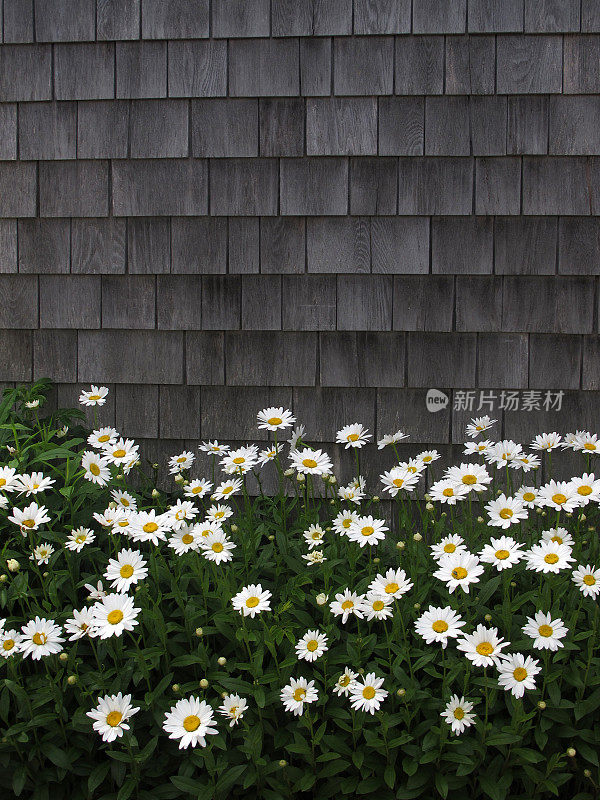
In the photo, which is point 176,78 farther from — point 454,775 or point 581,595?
point 454,775

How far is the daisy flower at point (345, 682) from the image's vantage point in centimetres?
155

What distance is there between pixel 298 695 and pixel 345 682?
12 centimetres

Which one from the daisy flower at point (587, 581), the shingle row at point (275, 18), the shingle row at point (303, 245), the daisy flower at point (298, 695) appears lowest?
the daisy flower at point (298, 695)

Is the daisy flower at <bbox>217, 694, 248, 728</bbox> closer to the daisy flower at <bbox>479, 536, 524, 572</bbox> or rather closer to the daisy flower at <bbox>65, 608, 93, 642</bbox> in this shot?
the daisy flower at <bbox>65, 608, 93, 642</bbox>

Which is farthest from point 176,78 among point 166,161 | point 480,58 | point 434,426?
point 434,426

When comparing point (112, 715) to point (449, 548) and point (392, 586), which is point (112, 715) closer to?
point (392, 586)

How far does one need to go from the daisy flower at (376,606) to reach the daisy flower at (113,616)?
55 centimetres

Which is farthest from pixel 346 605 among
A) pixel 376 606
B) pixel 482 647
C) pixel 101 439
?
pixel 101 439

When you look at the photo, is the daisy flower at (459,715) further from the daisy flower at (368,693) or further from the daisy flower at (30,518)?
the daisy flower at (30,518)

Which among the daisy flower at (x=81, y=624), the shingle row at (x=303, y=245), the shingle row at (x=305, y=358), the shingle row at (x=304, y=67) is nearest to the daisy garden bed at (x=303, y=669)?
the daisy flower at (x=81, y=624)

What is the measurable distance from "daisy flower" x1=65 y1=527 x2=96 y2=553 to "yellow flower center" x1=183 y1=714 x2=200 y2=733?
600mm

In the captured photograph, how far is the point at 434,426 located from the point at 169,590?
1322 millimetres

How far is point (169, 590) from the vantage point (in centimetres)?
197

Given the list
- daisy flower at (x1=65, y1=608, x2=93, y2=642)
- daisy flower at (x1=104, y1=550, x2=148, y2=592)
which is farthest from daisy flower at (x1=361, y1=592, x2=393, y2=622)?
daisy flower at (x1=65, y1=608, x2=93, y2=642)
